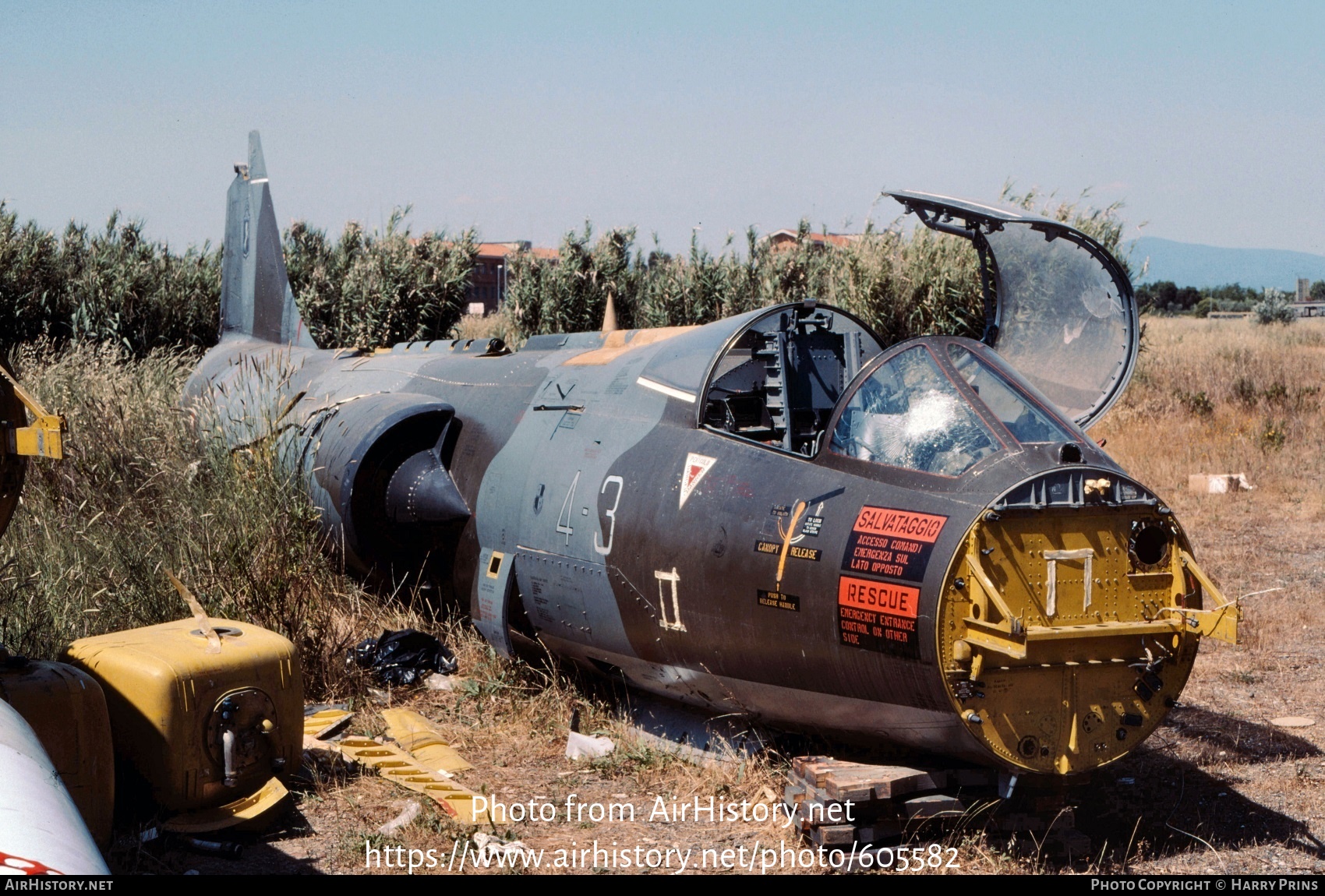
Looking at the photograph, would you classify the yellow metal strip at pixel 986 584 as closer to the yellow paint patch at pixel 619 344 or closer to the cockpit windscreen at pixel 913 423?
the cockpit windscreen at pixel 913 423

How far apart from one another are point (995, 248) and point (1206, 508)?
10.3 meters

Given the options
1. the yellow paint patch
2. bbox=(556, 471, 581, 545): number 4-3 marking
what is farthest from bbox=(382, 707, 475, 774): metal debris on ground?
the yellow paint patch

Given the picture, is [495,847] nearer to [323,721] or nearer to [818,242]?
[323,721]

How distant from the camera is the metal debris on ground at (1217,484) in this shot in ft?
54.2

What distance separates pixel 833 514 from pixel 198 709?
3.33 m

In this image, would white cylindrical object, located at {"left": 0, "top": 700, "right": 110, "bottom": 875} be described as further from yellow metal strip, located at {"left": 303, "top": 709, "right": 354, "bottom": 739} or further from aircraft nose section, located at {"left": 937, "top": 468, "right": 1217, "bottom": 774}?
yellow metal strip, located at {"left": 303, "top": 709, "right": 354, "bottom": 739}

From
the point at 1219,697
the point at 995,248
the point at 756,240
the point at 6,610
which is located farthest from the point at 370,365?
the point at 756,240

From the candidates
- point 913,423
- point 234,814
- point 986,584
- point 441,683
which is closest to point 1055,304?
point 913,423

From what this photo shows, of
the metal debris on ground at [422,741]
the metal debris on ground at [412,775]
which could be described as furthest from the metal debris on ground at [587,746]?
the metal debris on ground at [412,775]

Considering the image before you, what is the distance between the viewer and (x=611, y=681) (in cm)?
762

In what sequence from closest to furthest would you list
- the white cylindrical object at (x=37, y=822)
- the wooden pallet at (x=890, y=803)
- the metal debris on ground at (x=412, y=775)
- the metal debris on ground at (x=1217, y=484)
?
the white cylindrical object at (x=37, y=822)
the wooden pallet at (x=890, y=803)
the metal debris on ground at (x=412, y=775)
the metal debris on ground at (x=1217, y=484)

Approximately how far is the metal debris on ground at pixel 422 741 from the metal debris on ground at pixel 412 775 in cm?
8

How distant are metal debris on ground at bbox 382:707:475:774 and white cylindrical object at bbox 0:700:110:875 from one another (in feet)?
11.7

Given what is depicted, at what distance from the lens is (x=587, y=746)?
6.98 m
